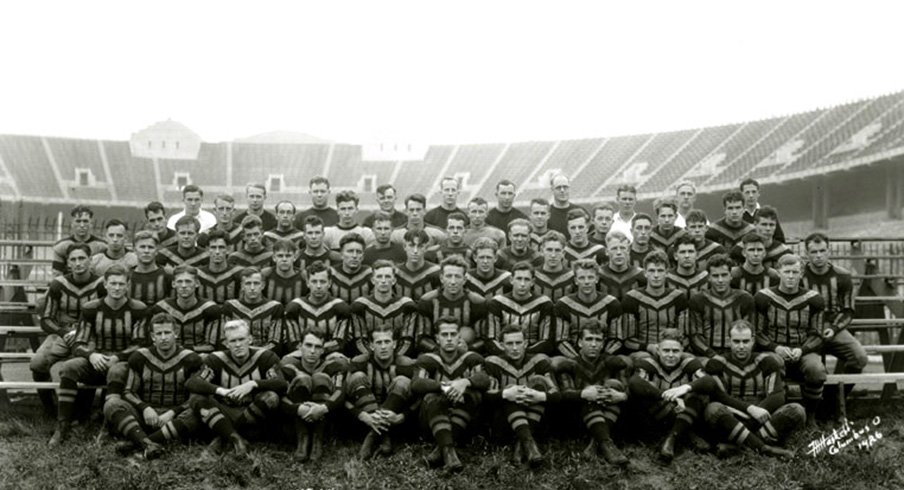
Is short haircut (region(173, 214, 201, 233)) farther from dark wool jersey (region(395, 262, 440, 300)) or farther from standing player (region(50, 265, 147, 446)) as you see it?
dark wool jersey (region(395, 262, 440, 300))

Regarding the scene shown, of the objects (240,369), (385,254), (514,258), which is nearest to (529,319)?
(514,258)

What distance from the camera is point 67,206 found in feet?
100

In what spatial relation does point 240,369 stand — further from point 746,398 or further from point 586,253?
point 746,398

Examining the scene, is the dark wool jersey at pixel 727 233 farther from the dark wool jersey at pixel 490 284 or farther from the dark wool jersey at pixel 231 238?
the dark wool jersey at pixel 231 238

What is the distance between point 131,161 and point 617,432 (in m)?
31.1

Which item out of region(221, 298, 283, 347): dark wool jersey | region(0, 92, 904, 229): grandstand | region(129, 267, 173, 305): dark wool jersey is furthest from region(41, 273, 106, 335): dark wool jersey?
region(0, 92, 904, 229): grandstand

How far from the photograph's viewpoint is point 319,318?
7.32 meters

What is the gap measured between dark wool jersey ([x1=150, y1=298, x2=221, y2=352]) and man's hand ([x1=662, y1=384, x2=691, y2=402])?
3548 millimetres

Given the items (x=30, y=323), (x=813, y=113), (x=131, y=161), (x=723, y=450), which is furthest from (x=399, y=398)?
(x=131, y=161)

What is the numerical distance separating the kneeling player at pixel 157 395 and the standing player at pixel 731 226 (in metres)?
4.84

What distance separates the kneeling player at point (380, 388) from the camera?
6.65 m

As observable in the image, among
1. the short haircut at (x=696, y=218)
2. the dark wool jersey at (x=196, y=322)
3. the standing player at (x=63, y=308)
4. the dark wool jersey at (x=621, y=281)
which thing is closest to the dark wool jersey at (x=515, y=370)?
the dark wool jersey at (x=621, y=281)

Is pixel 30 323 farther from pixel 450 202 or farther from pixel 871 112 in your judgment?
pixel 871 112

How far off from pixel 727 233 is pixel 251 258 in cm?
443
